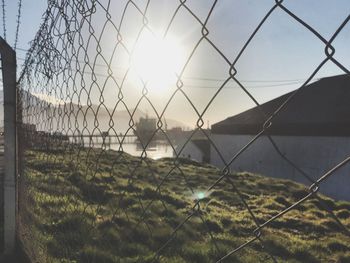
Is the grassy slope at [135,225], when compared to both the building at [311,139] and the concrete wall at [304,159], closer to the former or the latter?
the building at [311,139]

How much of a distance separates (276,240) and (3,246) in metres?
3.78

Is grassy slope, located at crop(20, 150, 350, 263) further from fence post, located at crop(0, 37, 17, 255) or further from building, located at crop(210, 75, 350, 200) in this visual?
building, located at crop(210, 75, 350, 200)

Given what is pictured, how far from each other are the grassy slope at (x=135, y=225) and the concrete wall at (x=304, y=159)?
446 inches

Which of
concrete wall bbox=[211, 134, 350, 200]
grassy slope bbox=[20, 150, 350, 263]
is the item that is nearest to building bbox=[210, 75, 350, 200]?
concrete wall bbox=[211, 134, 350, 200]

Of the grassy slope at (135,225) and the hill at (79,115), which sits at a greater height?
the hill at (79,115)

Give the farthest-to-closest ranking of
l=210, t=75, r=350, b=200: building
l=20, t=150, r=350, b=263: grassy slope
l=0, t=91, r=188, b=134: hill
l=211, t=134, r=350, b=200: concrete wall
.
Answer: l=210, t=75, r=350, b=200: building
l=211, t=134, r=350, b=200: concrete wall
l=20, t=150, r=350, b=263: grassy slope
l=0, t=91, r=188, b=134: hill

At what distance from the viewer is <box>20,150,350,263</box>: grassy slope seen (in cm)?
364

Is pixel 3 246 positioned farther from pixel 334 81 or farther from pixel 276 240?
pixel 334 81

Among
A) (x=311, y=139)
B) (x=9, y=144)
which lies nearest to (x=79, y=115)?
(x=9, y=144)

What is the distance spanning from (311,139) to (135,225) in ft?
63.1

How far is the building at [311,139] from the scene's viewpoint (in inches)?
801

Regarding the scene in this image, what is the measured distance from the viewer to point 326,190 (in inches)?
808

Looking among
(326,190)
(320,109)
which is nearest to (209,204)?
(326,190)

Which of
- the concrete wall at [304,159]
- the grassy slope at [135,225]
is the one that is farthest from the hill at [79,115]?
the concrete wall at [304,159]
